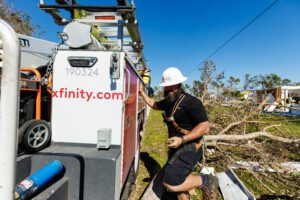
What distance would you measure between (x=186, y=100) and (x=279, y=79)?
89.9 meters

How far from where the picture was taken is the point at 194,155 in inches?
117

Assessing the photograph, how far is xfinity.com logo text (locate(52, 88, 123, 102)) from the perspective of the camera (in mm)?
2328

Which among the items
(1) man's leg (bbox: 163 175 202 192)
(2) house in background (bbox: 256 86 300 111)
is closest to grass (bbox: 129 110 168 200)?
(1) man's leg (bbox: 163 175 202 192)

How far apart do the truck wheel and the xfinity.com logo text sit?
37 centimetres

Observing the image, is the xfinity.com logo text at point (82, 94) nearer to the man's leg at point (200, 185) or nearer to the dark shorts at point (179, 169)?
the dark shorts at point (179, 169)

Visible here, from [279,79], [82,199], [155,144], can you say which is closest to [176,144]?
[82,199]

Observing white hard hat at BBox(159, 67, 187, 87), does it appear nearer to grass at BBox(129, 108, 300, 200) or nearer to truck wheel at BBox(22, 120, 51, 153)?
truck wheel at BBox(22, 120, 51, 153)

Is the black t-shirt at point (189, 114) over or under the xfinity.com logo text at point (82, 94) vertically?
under

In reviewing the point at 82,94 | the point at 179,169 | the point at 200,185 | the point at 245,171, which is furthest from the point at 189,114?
the point at 245,171

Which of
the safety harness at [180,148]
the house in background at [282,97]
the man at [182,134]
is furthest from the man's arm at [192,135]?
the house in background at [282,97]

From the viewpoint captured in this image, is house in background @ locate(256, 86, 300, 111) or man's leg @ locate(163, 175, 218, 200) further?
house in background @ locate(256, 86, 300, 111)

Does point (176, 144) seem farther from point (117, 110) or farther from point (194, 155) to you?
point (117, 110)

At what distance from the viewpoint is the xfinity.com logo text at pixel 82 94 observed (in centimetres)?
233

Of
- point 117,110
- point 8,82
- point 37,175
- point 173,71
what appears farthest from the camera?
point 173,71
